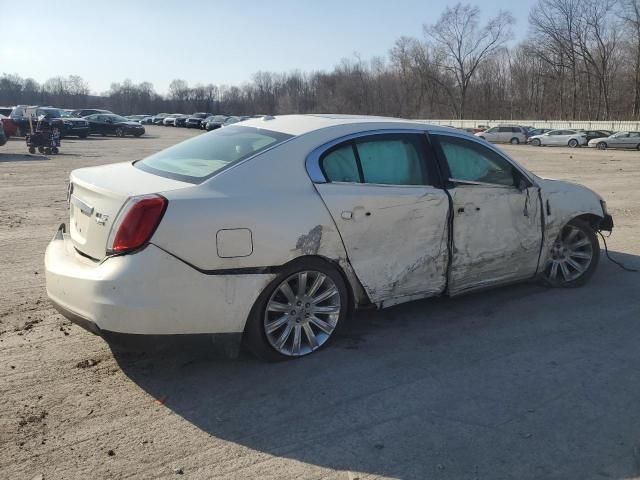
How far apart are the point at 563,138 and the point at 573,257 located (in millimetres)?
43864

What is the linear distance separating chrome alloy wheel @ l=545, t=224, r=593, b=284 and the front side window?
102 centimetres

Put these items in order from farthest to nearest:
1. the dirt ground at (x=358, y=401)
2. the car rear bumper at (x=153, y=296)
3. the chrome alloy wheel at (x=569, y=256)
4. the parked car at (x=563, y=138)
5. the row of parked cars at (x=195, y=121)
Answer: the row of parked cars at (x=195, y=121), the parked car at (x=563, y=138), the chrome alloy wheel at (x=569, y=256), the car rear bumper at (x=153, y=296), the dirt ground at (x=358, y=401)

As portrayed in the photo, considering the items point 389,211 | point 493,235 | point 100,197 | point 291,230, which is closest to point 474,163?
point 493,235

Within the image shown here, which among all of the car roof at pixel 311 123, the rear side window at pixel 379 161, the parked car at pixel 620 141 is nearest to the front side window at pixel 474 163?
the car roof at pixel 311 123

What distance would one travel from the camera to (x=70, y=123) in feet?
119

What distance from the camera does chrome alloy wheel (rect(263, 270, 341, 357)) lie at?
12.4 ft

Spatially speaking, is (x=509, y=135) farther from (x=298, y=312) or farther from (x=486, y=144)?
(x=298, y=312)

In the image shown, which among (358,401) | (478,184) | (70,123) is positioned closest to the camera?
(358,401)

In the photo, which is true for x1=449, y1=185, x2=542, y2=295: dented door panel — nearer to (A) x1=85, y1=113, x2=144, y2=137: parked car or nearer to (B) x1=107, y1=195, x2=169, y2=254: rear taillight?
(B) x1=107, y1=195, x2=169, y2=254: rear taillight

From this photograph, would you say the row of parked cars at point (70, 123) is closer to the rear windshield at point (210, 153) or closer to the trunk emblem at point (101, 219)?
the rear windshield at point (210, 153)

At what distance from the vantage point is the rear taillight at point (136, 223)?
3.30 metres

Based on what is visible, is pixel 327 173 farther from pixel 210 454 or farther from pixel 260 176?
pixel 210 454

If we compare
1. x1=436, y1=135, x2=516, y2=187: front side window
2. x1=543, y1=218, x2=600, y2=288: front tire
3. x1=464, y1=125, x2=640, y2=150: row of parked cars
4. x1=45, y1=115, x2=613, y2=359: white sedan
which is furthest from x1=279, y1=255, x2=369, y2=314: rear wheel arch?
x1=464, y1=125, x2=640, y2=150: row of parked cars

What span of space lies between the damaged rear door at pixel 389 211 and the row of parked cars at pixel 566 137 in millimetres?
32155
